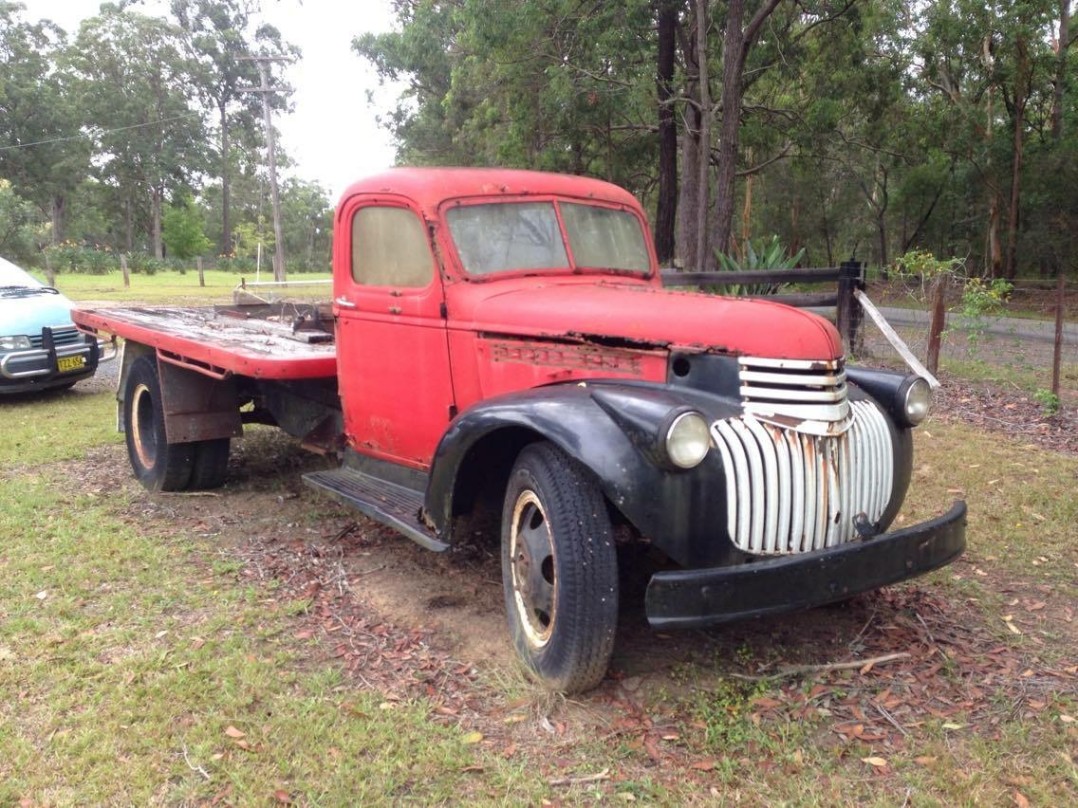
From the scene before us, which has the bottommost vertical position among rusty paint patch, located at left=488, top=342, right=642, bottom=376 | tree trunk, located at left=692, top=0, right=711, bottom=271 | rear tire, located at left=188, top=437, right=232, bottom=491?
rear tire, located at left=188, top=437, right=232, bottom=491

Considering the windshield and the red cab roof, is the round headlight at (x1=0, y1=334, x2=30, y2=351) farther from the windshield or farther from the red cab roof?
the windshield

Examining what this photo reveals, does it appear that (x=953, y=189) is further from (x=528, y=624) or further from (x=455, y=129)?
(x=528, y=624)

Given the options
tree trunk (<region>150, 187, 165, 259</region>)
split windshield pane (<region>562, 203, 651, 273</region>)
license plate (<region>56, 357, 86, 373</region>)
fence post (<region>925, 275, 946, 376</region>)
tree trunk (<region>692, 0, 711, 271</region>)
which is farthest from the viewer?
tree trunk (<region>150, 187, 165, 259</region>)

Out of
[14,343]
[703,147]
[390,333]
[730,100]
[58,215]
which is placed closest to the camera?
[390,333]

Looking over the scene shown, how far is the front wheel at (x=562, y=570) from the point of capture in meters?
2.87

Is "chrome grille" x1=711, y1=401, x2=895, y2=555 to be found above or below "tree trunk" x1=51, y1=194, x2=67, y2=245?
below

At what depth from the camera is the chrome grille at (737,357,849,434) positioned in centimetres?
291

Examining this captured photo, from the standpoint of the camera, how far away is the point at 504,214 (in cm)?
406

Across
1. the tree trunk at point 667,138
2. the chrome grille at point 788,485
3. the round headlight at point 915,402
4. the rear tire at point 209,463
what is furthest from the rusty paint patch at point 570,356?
the tree trunk at point 667,138

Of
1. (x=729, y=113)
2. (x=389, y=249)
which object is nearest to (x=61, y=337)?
(x=389, y=249)

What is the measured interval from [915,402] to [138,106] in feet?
181

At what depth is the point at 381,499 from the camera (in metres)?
4.08

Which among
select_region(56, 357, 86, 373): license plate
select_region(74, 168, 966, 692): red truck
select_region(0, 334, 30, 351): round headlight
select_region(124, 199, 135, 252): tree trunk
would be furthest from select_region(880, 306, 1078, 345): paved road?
select_region(124, 199, 135, 252): tree trunk

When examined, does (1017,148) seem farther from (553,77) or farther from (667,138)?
(553,77)
